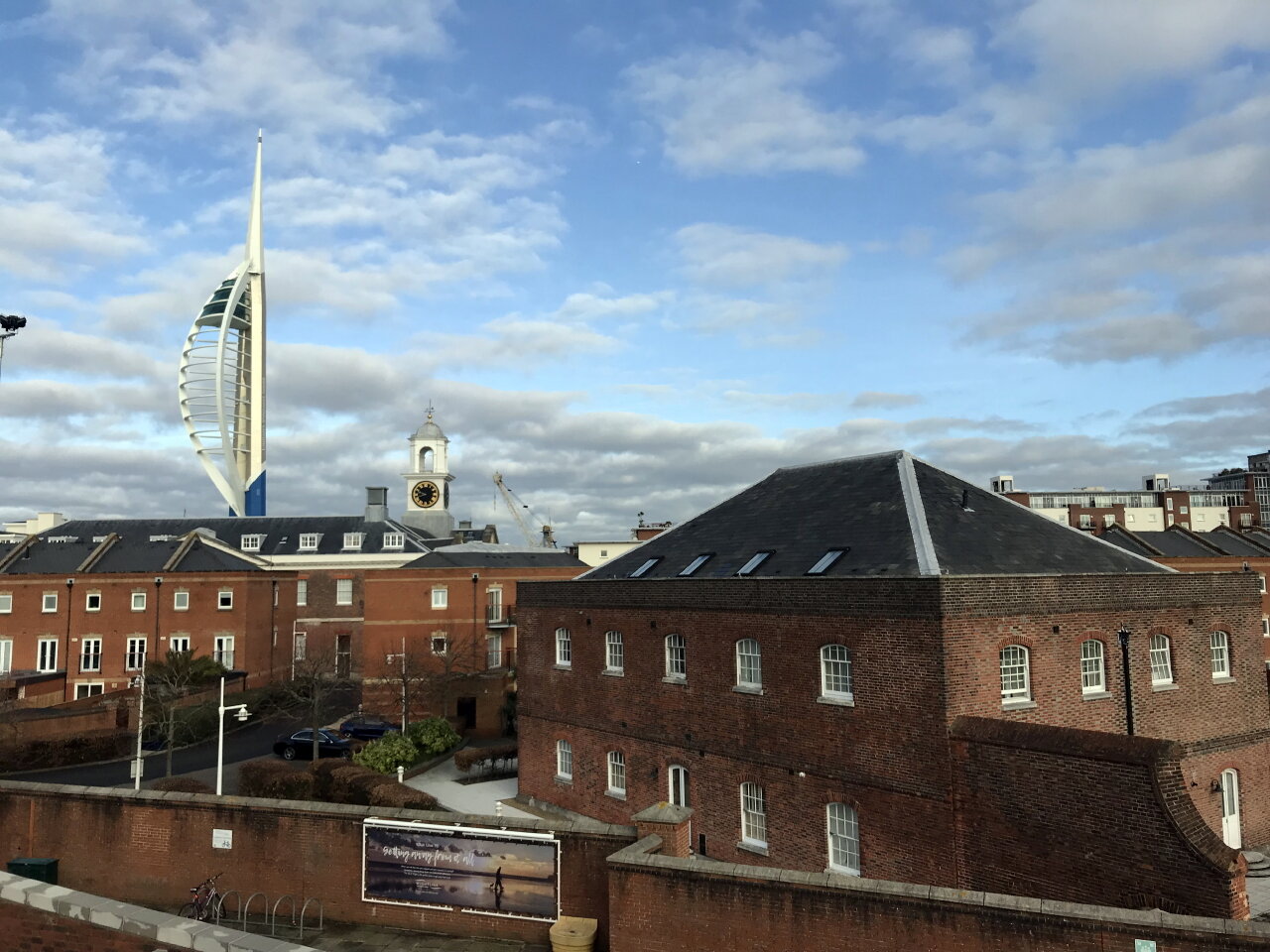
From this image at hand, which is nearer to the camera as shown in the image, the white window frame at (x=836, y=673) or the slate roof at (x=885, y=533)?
the white window frame at (x=836, y=673)

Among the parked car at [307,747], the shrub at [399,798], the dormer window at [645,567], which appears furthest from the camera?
the parked car at [307,747]

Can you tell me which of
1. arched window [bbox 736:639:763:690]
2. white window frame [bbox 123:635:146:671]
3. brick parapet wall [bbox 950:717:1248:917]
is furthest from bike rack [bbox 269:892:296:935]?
white window frame [bbox 123:635:146:671]

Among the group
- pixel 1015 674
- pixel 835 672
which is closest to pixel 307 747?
pixel 835 672

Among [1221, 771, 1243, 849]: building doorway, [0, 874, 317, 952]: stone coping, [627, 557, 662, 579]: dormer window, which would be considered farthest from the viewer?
[627, 557, 662, 579]: dormer window

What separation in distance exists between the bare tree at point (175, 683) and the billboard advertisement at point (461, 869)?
25.1 m

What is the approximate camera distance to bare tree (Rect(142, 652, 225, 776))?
40062 millimetres

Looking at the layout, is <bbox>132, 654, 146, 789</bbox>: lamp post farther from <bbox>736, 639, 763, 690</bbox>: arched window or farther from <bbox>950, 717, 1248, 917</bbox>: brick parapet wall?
<bbox>950, 717, 1248, 917</bbox>: brick parapet wall

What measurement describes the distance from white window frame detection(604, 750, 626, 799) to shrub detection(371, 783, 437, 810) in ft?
16.9

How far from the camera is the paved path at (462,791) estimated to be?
3031cm

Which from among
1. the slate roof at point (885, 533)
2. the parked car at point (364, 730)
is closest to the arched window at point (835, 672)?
the slate roof at point (885, 533)

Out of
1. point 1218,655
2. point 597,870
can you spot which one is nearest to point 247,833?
point 597,870

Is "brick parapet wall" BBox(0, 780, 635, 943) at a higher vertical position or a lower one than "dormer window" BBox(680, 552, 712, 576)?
lower

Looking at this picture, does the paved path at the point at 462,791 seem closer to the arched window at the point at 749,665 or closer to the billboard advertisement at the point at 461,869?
the arched window at the point at 749,665

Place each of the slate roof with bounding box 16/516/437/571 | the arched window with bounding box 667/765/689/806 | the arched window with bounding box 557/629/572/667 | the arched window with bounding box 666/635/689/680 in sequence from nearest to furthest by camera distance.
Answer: the arched window with bounding box 667/765/689/806 < the arched window with bounding box 666/635/689/680 < the arched window with bounding box 557/629/572/667 < the slate roof with bounding box 16/516/437/571
